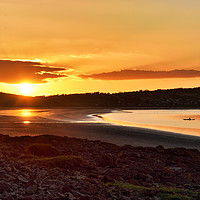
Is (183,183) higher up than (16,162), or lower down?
lower down

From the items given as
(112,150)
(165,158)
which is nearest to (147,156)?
(165,158)

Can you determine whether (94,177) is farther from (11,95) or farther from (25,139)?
(11,95)

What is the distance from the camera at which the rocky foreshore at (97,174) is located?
8141 mm

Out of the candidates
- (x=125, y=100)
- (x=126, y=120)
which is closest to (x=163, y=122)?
(x=126, y=120)

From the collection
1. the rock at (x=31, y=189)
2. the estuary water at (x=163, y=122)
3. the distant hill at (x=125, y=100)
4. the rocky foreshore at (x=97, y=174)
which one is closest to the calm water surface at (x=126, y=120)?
the estuary water at (x=163, y=122)

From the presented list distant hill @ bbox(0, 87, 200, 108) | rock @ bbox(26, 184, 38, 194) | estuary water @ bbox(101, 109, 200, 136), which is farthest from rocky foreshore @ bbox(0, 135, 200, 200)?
distant hill @ bbox(0, 87, 200, 108)

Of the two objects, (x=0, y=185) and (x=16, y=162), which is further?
(x=16, y=162)

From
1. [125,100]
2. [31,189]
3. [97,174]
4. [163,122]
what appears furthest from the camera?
[125,100]

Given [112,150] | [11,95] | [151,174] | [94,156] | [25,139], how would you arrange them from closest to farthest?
1. [151,174]
2. [94,156]
3. [112,150]
4. [25,139]
5. [11,95]

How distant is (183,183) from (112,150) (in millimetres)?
4902

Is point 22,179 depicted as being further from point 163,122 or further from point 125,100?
point 125,100

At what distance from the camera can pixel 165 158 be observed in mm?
14062

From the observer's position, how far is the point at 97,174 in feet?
33.9

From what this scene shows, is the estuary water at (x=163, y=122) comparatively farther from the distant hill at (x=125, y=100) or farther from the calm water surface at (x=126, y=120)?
the distant hill at (x=125, y=100)
